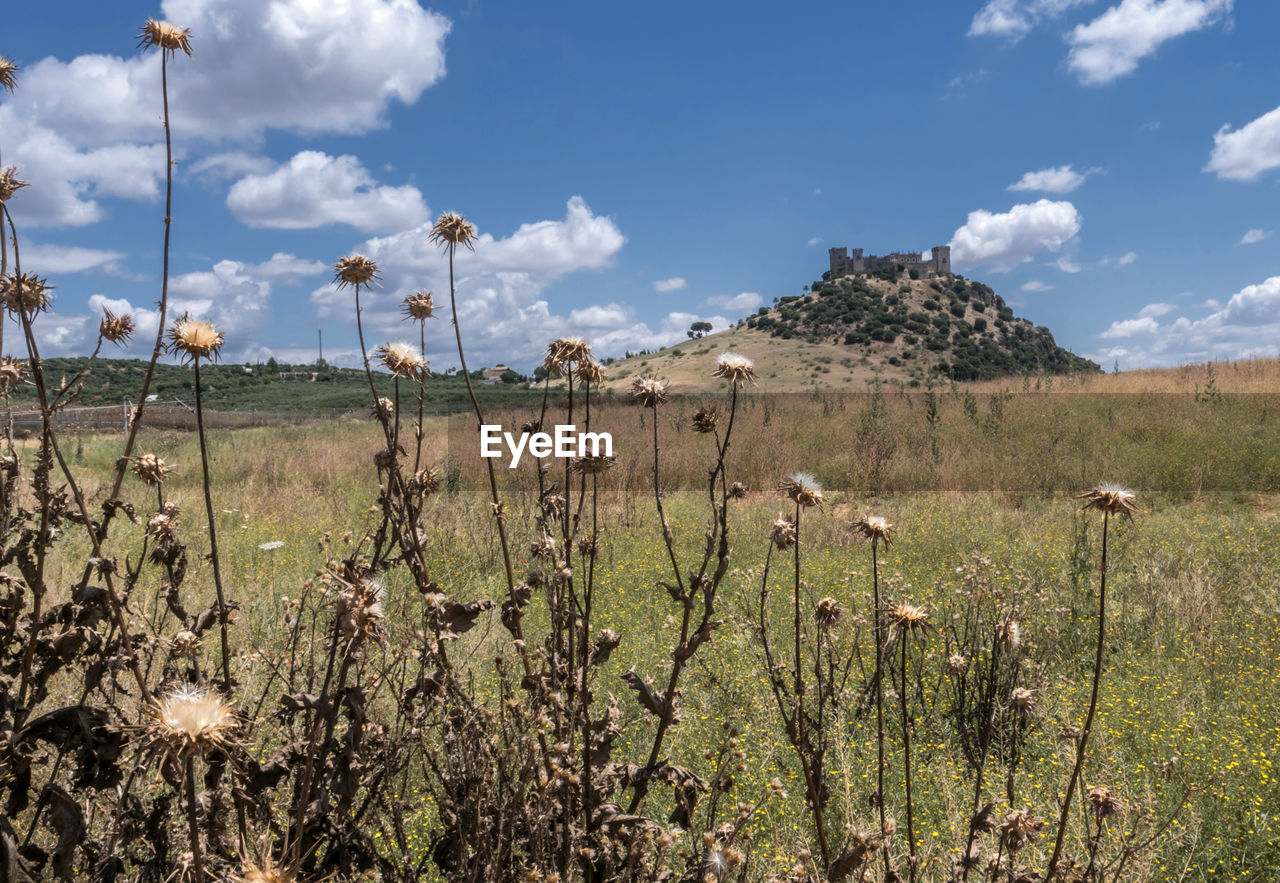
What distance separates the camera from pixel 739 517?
9578 mm

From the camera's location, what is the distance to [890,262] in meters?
110

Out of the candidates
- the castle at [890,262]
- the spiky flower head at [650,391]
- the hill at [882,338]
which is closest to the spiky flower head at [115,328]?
the spiky flower head at [650,391]

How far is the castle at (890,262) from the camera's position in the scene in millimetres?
106875

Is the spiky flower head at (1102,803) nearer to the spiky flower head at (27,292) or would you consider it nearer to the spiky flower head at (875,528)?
the spiky flower head at (875,528)

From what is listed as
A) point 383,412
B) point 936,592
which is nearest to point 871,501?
point 936,592

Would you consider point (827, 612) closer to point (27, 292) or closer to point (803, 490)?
→ point (803, 490)

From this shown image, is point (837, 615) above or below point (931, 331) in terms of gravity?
below

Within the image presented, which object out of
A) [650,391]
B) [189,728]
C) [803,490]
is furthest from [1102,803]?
[189,728]

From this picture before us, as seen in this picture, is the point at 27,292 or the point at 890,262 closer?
the point at 27,292

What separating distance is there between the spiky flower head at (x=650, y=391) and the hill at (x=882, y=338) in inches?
2042

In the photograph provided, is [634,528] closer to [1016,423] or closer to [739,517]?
[739,517]

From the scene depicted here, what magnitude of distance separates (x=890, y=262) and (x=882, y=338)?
3843 cm

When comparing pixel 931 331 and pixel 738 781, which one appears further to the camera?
pixel 931 331

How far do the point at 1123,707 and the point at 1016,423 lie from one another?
12117 mm
